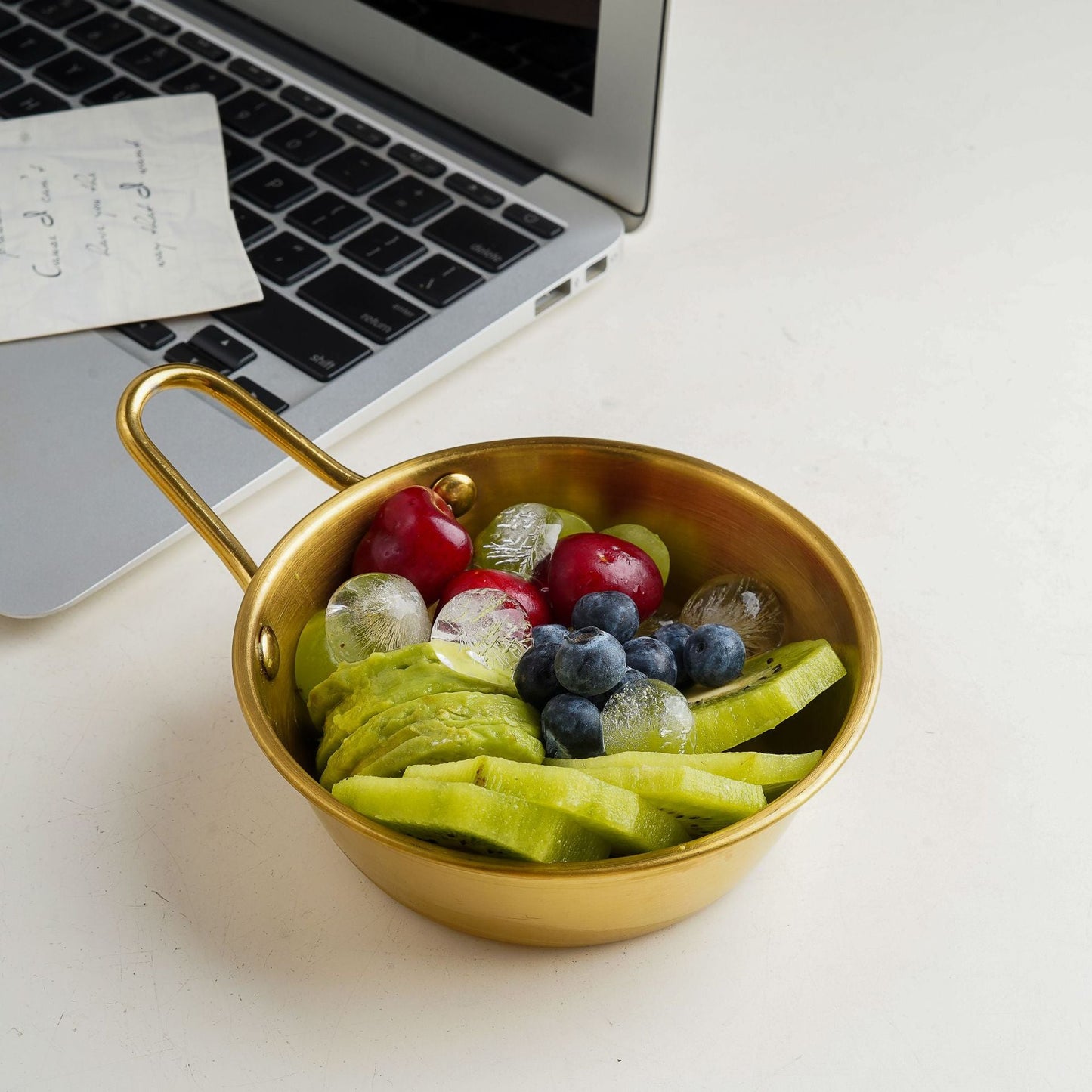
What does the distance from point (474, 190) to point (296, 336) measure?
200 millimetres

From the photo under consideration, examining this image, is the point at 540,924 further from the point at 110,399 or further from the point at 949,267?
the point at 949,267

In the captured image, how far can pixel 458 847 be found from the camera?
449 millimetres

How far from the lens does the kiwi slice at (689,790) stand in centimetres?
43

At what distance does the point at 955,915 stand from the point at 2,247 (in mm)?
730

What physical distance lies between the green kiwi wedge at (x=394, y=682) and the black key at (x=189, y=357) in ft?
1.05

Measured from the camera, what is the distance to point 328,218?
87 centimetres

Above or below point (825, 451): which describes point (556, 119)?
above

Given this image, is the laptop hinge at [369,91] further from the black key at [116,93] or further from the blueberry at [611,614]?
the blueberry at [611,614]

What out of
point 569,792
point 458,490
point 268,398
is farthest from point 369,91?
point 569,792

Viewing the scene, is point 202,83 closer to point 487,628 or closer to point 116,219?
point 116,219

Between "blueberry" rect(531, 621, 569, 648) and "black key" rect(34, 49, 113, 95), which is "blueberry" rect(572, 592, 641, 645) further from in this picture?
"black key" rect(34, 49, 113, 95)

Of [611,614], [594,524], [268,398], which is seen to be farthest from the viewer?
[268,398]

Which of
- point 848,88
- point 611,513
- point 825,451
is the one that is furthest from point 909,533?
point 848,88

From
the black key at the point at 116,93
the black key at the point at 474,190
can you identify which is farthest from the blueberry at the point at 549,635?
the black key at the point at 116,93
